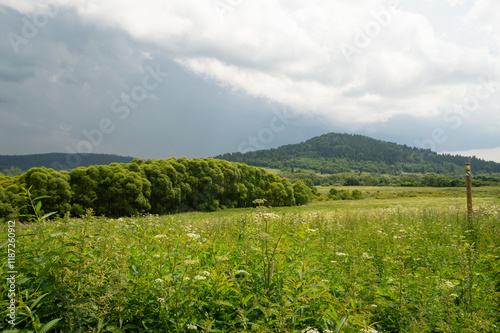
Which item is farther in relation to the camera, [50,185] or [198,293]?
[50,185]

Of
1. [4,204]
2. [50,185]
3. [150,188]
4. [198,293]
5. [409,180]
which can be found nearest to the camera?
[198,293]

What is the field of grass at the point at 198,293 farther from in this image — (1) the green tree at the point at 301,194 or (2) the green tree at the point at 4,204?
(1) the green tree at the point at 301,194

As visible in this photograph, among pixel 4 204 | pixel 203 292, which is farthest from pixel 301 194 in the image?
pixel 203 292

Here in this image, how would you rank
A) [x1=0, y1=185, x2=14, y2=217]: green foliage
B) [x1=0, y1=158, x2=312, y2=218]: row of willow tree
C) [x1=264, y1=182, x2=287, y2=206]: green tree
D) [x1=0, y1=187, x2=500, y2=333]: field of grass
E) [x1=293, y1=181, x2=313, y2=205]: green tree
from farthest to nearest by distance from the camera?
[x1=293, y1=181, x2=313, y2=205]: green tree < [x1=264, y1=182, x2=287, y2=206]: green tree < [x1=0, y1=158, x2=312, y2=218]: row of willow tree < [x1=0, y1=185, x2=14, y2=217]: green foliage < [x1=0, y1=187, x2=500, y2=333]: field of grass

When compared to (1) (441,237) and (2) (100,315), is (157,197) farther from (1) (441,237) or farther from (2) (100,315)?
(2) (100,315)

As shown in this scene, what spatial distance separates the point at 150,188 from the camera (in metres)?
37.8

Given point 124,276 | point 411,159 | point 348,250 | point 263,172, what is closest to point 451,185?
point 263,172

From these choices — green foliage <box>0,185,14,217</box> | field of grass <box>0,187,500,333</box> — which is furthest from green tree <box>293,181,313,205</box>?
field of grass <box>0,187,500,333</box>

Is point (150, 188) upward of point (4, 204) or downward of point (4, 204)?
upward

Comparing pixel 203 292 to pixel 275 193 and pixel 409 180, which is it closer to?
pixel 275 193

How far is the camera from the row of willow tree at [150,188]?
29.3m

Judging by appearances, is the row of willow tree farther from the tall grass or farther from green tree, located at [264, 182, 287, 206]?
the tall grass

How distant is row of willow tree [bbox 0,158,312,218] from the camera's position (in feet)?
96.1

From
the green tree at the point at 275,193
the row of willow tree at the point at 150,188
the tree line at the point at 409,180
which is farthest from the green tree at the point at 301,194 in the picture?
the tree line at the point at 409,180
